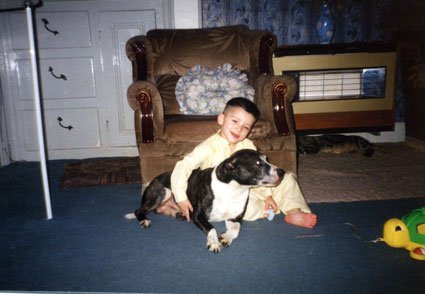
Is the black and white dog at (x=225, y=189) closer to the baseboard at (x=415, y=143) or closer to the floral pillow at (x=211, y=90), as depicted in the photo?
the floral pillow at (x=211, y=90)

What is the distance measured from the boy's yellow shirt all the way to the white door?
2.57 meters

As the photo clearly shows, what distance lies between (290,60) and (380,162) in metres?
1.61

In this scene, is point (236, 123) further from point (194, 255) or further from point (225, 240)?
point (194, 255)

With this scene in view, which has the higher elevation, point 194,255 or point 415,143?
point 415,143

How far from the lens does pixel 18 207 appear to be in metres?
2.87

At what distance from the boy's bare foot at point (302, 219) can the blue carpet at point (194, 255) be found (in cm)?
4

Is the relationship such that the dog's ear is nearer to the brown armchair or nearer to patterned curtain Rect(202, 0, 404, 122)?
the brown armchair

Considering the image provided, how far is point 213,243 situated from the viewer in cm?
205

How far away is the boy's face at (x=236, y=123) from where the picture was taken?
2295 mm

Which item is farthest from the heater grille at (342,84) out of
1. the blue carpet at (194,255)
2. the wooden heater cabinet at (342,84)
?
the blue carpet at (194,255)

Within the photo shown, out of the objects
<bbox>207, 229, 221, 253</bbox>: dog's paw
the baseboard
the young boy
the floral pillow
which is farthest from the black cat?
<bbox>207, 229, 221, 253</bbox>: dog's paw

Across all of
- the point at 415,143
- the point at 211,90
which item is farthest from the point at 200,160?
the point at 415,143

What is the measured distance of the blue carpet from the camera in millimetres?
1755

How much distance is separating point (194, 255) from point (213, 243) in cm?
13
